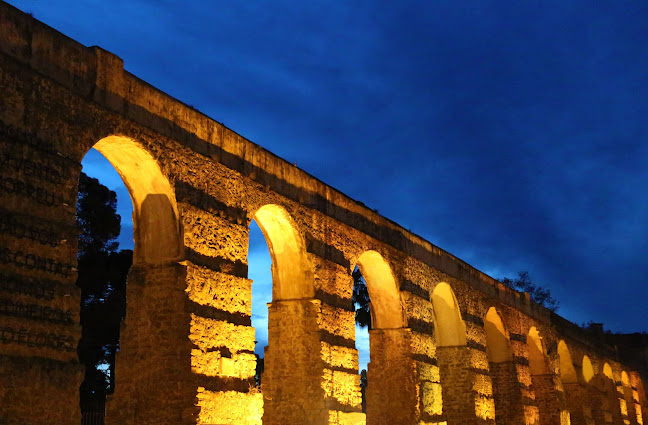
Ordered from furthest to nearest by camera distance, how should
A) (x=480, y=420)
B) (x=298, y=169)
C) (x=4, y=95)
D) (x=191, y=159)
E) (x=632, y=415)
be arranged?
(x=632, y=415) → (x=480, y=420) → (x=298, y=169) → (x=191, y=159) → (x=4, y=95)

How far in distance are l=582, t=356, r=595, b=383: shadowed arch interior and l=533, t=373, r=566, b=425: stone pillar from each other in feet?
19.0

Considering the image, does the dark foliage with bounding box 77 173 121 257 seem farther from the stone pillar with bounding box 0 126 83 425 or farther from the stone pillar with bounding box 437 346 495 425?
the stone pillar with bounding box 0 126 83 425

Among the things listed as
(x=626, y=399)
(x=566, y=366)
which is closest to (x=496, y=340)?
(x=566, y=366)

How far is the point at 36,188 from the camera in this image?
9.07 metres

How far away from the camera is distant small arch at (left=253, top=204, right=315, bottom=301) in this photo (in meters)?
14.4

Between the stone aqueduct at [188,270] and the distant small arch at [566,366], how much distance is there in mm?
11171

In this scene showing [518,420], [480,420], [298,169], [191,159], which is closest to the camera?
[191,159]

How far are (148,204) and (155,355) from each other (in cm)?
231

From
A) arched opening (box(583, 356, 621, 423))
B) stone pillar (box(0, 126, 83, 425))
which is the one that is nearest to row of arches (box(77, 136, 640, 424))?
arched opening (box(583, 356, 621, 423))

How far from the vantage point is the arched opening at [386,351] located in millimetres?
16906

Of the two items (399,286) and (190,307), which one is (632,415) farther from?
(190,307)

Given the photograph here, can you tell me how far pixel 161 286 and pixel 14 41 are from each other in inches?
156

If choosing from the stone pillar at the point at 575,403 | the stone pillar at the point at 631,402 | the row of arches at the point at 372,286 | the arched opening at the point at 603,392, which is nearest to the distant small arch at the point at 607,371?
the arched opening at the point at 603,392

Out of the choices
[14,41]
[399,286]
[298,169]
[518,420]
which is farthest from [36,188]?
[518,420]
